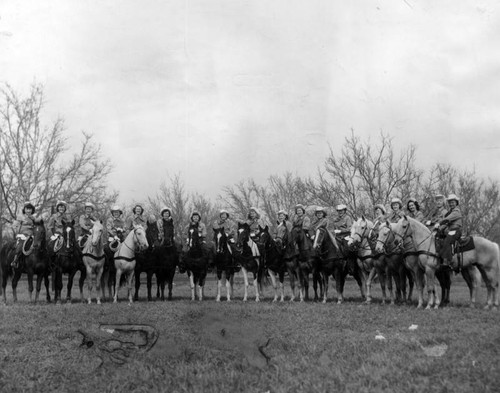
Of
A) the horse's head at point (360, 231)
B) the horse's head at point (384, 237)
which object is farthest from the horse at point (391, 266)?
the horse's head at point (384, 237)

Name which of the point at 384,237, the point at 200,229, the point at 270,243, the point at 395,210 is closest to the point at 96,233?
the point at 200,229

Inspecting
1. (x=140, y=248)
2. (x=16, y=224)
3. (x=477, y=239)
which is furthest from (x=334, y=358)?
(x=16, y=224)

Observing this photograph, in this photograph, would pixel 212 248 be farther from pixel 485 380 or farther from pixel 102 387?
pixel 485 380

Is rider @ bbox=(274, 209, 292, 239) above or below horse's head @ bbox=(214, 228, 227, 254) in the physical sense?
above

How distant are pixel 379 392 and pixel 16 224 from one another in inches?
507

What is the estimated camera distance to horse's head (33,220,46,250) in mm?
14336

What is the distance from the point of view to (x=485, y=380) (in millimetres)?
6098

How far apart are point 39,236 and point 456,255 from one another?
1101 cm

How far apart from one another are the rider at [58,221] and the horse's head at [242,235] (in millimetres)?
4934

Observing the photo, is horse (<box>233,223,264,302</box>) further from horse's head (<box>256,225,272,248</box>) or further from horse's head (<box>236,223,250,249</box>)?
horse's head (<box>256,225,272,248</box>)

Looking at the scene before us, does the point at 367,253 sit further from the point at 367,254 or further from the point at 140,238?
the point at 140,238

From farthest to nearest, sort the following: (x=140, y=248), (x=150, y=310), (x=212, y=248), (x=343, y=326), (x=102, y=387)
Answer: (x=212, y=248)
(x=140, y=248)
(x=150, y=310)
(x=343, y=326)
(x=102, y=387)

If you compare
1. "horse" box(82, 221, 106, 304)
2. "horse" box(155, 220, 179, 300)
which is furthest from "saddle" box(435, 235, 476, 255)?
"horse" box(82, 221, 106, 304)

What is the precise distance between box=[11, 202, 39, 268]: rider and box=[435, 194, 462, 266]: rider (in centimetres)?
1104
